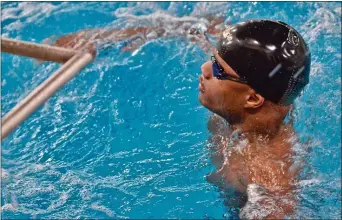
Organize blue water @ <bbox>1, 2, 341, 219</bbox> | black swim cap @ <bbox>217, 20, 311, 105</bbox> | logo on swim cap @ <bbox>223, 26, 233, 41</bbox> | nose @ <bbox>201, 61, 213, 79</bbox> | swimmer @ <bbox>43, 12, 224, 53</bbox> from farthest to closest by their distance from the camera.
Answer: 1. swimmer @ <bbox>43, 12, 224, 53</bbox>
2. blue water @ <bbox>1, 2, 341, 219</bbox>
3. nose @ <bbox>201, 61, 213, 79</bbox>
4. logo on swim cap @ <bbox>223, 26, 233, 41</bbox>
5. black swim cap @ <bbox>217, 20, 311, 105</bbox>

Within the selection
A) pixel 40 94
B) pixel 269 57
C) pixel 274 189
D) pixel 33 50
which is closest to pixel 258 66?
pixel 269 57

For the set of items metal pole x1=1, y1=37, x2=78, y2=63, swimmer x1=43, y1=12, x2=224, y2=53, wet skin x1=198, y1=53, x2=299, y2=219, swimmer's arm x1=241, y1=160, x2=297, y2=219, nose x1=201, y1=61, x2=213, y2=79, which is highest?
swimmer x1=43, y1=12, x2=224, y2=53

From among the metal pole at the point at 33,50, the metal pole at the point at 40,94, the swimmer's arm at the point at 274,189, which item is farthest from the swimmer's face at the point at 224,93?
the metal pole at the point at 33,50

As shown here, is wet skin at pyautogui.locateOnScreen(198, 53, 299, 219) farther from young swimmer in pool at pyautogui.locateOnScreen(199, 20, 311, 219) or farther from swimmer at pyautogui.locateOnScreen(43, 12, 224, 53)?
swimmer at pyautogui.locateOnScreen(43, 12, 224, 53)

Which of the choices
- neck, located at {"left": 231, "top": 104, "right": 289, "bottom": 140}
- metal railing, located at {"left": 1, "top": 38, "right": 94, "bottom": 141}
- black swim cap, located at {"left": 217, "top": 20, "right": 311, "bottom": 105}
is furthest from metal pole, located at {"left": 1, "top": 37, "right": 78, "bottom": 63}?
neck, located at {"left": 231, "top": 104, "right": 289, "bottom": 140}

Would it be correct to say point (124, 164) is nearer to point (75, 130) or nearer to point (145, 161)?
point (145, 161)

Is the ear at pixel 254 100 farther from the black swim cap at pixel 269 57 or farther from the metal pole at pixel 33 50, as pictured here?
the metal pole at pixel 33 50

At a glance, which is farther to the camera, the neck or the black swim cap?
the neck

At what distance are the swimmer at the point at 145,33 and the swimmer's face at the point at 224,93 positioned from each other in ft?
7.20

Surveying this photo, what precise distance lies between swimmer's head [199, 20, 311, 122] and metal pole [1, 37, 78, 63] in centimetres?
134

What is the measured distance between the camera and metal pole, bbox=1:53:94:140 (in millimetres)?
2828

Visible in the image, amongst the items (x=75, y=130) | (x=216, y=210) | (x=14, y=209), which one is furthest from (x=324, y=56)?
(x=14, y=209)

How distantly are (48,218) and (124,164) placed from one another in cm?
81

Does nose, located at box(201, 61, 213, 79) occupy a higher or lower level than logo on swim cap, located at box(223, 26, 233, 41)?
lower
